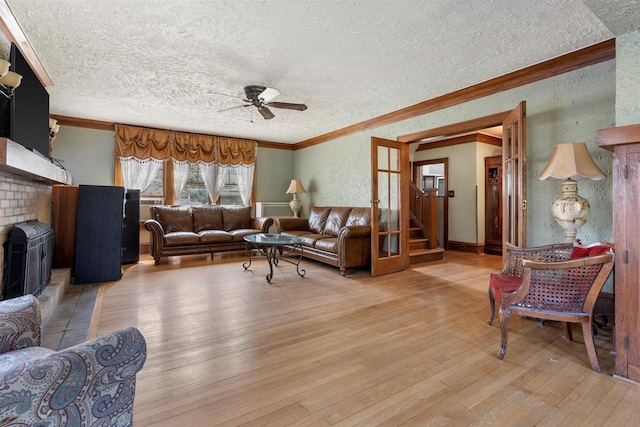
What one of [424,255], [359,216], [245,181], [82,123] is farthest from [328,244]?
[82,123]

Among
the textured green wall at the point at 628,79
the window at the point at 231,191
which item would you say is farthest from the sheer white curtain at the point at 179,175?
the textured green wall at the point at 628,79

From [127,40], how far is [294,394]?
3.15 meters

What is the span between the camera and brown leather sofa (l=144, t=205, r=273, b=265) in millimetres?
4988

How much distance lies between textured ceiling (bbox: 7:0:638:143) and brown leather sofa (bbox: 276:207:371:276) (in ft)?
6.03

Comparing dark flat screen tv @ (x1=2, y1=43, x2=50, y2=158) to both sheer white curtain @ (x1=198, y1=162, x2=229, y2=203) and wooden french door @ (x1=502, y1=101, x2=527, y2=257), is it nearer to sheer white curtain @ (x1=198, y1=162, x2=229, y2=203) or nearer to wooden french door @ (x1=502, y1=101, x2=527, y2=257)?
sheer white curtain @ (x1=198, y1=162, x2=229, y2=203)

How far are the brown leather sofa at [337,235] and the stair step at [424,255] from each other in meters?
1.03

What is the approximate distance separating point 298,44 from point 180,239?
3.70 m

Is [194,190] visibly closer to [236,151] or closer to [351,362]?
[236,151]

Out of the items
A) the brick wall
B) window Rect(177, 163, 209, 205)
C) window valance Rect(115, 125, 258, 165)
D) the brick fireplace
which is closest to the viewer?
the brick fireplace

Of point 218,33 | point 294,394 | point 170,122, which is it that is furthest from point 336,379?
point 170,122

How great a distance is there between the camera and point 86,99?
432cm

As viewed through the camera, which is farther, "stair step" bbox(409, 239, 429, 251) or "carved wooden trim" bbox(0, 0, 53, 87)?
"stair step" bbox(409, 239, 429, 251)

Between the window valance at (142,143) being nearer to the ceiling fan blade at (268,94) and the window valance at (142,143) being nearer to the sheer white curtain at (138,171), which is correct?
the sheer white curtain at (138,171)

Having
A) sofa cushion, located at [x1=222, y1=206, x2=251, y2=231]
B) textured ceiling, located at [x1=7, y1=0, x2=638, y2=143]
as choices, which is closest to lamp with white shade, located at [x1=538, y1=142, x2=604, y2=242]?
textured ceiling, located at [x1=7, y1=0, x2=638, y2=143]
